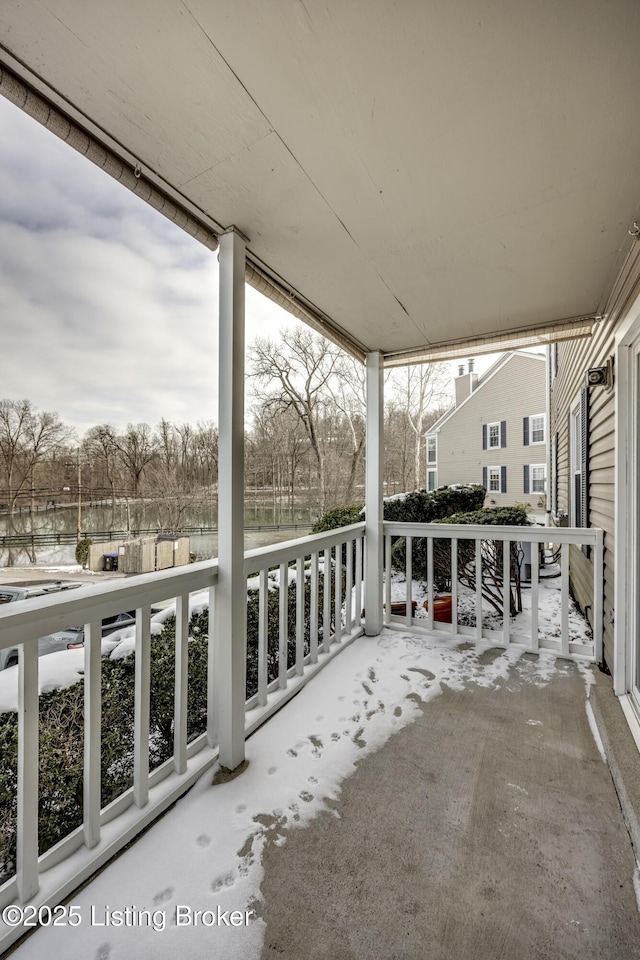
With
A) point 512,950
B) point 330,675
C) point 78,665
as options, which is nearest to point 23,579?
point 78,665

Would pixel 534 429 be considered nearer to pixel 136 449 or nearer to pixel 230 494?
pixel 230 494

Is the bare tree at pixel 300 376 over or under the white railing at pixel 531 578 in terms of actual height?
over

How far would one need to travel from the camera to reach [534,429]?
9062 millimetres

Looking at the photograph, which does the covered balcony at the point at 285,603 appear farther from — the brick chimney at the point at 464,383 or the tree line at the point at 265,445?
the brick chimney at the point at 464,383

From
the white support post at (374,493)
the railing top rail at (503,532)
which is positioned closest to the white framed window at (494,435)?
the railing top rail at (503,532)

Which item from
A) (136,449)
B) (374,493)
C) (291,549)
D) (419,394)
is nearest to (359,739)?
(291,549)

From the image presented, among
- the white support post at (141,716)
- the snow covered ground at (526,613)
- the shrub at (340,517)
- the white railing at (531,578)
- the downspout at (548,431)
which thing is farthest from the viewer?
the downspout at (548,431)

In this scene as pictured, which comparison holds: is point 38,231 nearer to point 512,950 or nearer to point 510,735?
point 512,950

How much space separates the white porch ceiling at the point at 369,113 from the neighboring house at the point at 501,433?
7.19 m

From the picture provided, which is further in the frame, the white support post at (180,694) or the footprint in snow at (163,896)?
the white support post at (180,694)

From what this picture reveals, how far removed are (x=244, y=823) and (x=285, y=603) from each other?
1069 mm

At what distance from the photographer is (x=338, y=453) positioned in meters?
5.05

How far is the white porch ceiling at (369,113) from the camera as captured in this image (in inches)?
40.2

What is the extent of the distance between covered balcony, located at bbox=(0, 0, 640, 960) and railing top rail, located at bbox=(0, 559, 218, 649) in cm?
1
